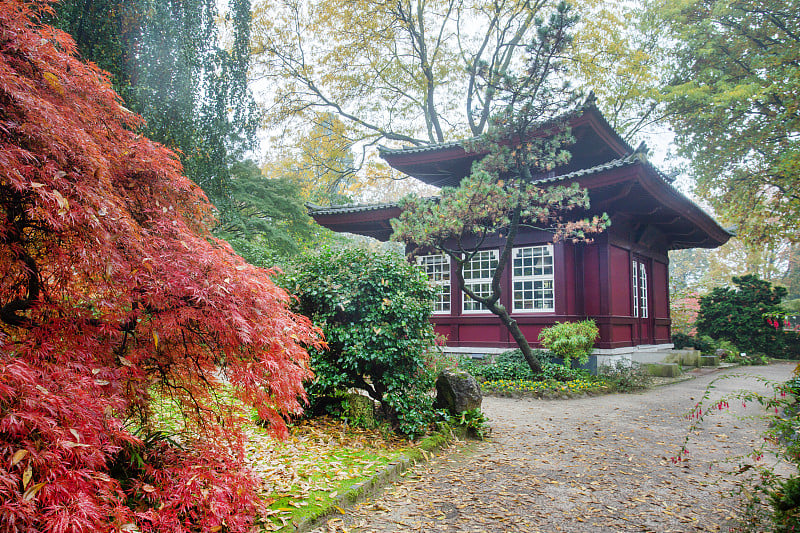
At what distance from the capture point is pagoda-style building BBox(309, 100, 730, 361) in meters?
9.38

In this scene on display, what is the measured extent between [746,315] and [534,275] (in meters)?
10.9

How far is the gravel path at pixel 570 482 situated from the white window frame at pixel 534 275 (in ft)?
13.1

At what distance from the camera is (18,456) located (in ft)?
4.81

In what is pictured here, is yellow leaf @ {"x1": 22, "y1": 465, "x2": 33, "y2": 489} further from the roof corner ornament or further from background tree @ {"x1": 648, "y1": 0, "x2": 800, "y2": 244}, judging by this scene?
background tree @ {"x1": 648, "y1": 0, "x2": 800, "y2": 244}

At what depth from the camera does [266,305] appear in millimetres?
2561

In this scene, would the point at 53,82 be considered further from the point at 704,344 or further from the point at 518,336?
the point at 704,344

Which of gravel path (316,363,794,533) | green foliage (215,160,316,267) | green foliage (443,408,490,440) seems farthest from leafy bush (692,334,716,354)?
green foliage (443,408,490,440)

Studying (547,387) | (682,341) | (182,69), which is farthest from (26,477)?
(682,341)

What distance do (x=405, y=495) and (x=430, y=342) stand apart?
1.87m

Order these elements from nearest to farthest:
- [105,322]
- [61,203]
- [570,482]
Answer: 1. [61,203]
2. [105,322]
3. [570,482]

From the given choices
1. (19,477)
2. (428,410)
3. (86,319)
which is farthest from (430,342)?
(19,477)

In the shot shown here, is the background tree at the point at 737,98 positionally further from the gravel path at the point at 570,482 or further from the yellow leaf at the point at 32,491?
the yellow leaf at the point at 32,491

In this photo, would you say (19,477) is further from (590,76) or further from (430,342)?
(590,76)

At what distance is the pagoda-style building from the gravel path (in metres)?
3.86
